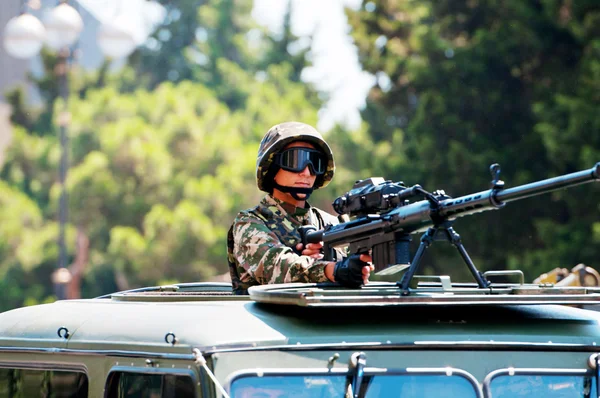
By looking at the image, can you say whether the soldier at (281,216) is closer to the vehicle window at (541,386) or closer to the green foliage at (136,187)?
the vehicle window at (541,386)

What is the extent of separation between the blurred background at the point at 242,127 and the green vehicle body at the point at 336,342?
39.4 ft

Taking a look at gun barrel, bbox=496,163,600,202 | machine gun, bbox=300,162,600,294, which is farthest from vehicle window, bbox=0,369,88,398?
gun barrel, bbox=496,163,600,202

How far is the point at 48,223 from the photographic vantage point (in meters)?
36.1

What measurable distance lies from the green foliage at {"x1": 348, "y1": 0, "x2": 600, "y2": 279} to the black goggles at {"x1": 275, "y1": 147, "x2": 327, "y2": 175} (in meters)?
12.4

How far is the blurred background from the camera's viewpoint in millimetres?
20172

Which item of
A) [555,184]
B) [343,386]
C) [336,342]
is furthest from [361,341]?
[555,184]

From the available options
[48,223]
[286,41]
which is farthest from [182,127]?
[286,41]

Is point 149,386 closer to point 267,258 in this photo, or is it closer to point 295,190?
point 267,258

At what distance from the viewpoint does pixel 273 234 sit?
6.59m

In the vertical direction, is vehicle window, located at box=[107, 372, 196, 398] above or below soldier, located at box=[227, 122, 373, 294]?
below

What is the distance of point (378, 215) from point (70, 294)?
110ft

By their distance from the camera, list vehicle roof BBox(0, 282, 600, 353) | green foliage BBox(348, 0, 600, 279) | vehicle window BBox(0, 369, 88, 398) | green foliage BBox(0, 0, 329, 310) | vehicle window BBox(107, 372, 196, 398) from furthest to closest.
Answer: green foliage BBox(0, 0, 329, 310)
green foliage BBox(348, 0, 600, 279)
vehicle window BBox(0, 369, 88, 398)
vehicle roof BBox(0, 282, 600, 353)
vehicle window BBox(107, 372, 196, 398)

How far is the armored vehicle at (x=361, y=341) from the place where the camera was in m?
4.92

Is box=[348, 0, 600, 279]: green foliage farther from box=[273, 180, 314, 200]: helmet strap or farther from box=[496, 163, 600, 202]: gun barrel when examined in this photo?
box=[496, 163, 600, 202]: gun barrel
